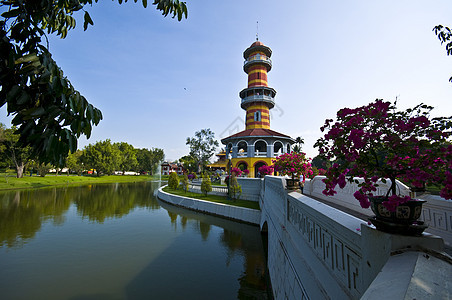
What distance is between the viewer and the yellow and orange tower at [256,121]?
29.9 m

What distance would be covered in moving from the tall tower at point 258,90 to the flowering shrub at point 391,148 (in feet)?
99.8

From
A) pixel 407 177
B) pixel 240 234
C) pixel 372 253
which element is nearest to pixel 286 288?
pixel 372 253

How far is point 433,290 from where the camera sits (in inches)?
47.6

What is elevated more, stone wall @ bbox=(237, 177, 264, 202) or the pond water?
stone wall @ bbox=(237, 177, 264, 202)

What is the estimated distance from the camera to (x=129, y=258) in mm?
10727

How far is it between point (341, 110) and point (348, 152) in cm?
52

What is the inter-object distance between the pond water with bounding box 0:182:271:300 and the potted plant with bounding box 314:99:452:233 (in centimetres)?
777

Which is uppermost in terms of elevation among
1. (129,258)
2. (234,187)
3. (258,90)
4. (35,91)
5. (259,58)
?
(259,58)

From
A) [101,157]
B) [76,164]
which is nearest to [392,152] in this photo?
[101,157]

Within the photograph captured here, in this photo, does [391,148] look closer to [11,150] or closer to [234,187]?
[234,187]

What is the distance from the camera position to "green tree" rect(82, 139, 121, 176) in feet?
209

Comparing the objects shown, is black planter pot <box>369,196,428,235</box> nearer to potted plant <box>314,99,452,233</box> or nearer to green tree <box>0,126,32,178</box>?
potted plant <box>314,99,452,233</box>

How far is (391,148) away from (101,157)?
73702mm

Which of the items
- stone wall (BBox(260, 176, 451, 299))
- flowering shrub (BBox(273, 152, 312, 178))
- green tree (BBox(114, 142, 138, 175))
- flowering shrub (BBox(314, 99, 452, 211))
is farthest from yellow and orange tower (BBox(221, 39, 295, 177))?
green tree (BBox(114, 142, 138, 175))
